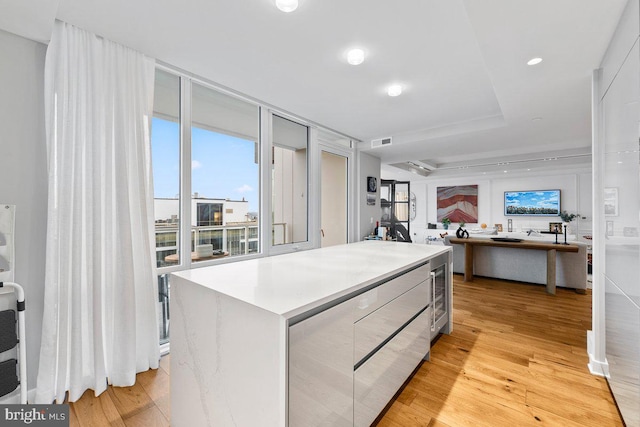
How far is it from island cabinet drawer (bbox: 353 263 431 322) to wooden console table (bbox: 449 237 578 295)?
3081 millimetres

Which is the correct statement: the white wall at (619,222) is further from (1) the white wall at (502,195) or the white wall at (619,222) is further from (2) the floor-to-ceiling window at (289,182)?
(1) the white wall at (502,195)

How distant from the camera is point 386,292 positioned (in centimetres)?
161

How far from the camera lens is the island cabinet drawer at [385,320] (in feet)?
4.50

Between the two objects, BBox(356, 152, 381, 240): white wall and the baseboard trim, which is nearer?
the baseboard trim

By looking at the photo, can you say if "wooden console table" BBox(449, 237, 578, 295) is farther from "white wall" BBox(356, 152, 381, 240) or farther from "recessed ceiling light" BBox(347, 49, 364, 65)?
"recessed ceiling light" BBox(347, 49, 364, 65)

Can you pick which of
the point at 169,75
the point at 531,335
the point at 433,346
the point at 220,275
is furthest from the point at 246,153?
the point at 531,335

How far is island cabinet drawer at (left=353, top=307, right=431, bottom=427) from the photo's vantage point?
1.39 metres

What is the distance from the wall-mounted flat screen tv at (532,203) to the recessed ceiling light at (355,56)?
8184 millimetres

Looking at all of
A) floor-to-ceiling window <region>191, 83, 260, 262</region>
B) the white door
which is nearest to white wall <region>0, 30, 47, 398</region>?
floor-to-ceiling window <region>191, 83, 260, 262</region>

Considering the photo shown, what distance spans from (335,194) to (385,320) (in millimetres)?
3402

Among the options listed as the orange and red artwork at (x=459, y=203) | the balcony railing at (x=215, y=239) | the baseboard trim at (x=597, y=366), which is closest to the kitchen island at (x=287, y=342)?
the balcony railing at (x=215, y=239)

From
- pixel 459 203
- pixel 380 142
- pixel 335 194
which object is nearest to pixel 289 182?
pixel 335 194

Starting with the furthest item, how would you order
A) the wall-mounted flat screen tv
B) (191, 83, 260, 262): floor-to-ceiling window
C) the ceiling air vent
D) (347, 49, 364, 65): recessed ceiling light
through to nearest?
the wall-mounted flat screen tv
the ceiling air vent
(191, 83, 260, 262): floor-to-ceiling window
(347, 49, 364, 65): recessed ceiling light

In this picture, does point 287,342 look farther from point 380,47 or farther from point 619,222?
point 380,47
